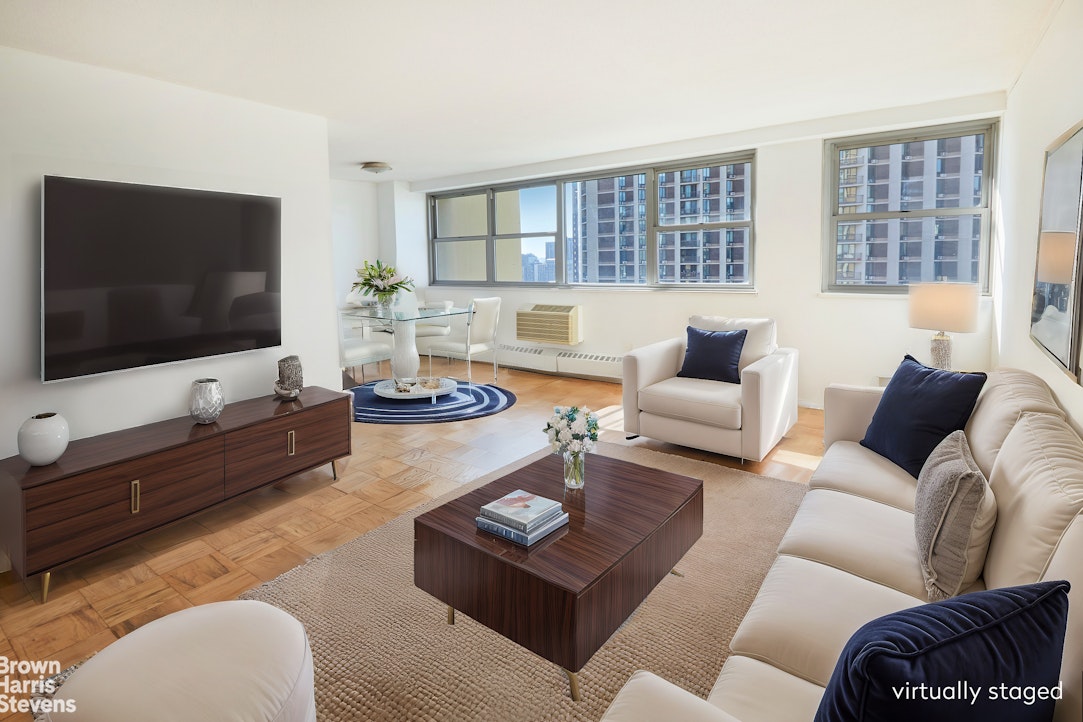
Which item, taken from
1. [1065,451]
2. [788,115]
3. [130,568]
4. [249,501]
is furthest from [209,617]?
[788,115]

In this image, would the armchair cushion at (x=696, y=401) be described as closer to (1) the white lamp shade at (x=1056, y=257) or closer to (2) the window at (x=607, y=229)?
(1) the white lamp shade at (x=1056, y=257)

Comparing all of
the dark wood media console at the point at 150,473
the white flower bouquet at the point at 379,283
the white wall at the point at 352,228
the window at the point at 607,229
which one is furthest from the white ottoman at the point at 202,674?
the white wall at the point at 352,228

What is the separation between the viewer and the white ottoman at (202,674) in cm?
123

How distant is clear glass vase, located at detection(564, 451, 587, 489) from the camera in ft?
7.47

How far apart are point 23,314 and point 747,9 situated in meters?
3.51

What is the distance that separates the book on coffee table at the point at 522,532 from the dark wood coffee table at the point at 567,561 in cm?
2

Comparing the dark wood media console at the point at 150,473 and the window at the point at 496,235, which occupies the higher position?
the window at the point at 496,235

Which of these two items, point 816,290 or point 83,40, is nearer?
point 83,40

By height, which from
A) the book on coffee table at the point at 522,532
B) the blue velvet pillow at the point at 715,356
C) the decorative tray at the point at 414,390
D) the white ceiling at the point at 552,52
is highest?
the white ceiling at the point at 552,52

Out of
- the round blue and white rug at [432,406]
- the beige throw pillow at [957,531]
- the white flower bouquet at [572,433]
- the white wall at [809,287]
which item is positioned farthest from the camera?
the round blue and white rug at [432,406]

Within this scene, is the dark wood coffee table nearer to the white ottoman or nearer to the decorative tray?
the white ottoman

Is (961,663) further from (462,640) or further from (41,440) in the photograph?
(41,440)

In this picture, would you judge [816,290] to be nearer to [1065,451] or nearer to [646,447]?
[646,447]

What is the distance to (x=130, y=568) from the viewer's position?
102 inches
